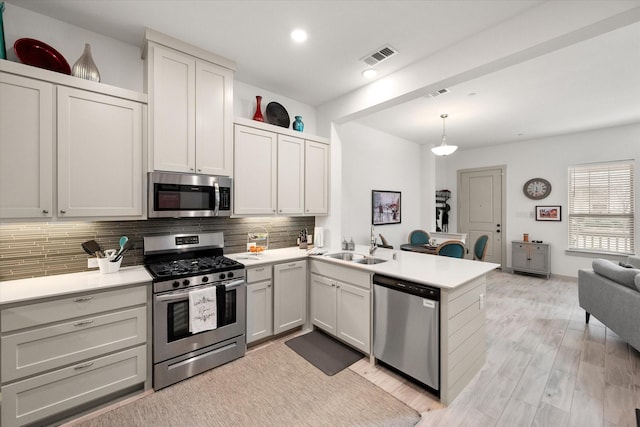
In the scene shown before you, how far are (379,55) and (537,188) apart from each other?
5299 millimetres

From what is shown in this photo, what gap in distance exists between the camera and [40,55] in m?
2.00

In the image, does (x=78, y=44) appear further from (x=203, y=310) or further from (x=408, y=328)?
(x=408, y=328)

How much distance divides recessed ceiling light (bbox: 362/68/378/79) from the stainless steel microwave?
6.17ft

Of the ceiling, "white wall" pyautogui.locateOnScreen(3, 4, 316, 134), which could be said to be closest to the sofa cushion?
the ceiling

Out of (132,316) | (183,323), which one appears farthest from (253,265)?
(132,316)

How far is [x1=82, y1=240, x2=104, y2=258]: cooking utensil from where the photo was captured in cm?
212

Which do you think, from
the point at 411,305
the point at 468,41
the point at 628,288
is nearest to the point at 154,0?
the point at 468,41

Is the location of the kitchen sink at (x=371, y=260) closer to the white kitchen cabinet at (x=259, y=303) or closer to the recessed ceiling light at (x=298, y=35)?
the white kitchen cabinet at (x=259, y=303)

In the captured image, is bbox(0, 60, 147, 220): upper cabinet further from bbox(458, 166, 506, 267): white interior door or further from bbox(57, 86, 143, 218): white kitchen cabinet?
bbox(458, 166, 506, 267): white interior door

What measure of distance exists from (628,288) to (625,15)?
245 centimetres

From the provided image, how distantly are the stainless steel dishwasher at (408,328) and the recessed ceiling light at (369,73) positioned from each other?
7.09ft

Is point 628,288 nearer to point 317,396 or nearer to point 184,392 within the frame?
point 317,396

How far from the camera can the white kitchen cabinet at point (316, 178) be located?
3426mm

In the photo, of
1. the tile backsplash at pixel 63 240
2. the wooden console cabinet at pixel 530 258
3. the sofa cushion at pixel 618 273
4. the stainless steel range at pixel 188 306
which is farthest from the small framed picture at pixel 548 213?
the tile backsplash at pixel 63 240
